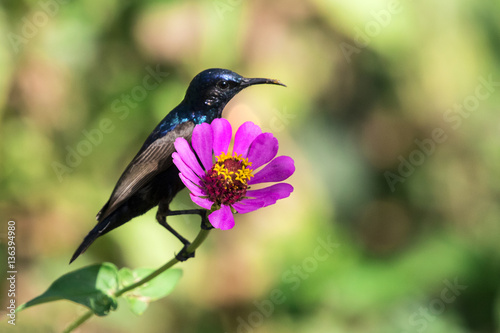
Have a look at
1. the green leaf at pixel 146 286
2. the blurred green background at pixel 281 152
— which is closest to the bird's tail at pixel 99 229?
the green leaf at pixel 146 286

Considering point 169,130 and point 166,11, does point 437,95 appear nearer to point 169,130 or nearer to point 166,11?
point 166,11

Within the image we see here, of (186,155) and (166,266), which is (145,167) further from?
(166,266)

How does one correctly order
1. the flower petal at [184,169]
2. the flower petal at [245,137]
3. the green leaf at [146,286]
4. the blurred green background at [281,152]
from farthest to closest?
the blurred green background at [281,152], the green leaf at [146,286], the flower petal at [245,137], the flower petal at [184,169]

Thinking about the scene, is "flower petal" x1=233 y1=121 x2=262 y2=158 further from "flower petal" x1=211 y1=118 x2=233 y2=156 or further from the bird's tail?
the bird's tail

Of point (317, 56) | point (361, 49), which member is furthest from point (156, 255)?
point (361, 49)

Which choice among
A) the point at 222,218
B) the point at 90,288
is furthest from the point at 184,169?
A: the point at 90,288

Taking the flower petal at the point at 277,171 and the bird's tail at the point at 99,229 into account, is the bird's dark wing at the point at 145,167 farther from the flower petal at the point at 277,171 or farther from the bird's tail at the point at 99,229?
the flower petal at the point at 277,171

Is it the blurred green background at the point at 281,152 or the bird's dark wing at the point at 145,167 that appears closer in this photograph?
the bird's dark wing at the point at 145,167
